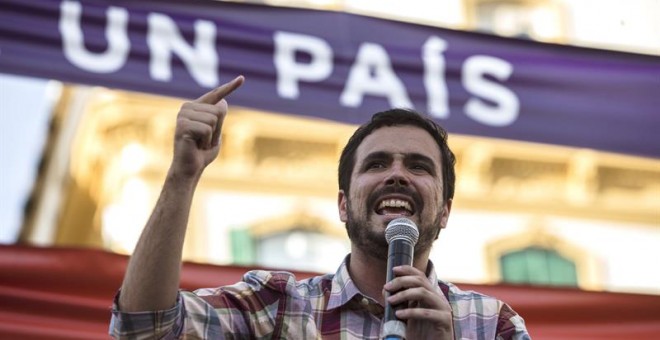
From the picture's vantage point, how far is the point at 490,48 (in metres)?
7.37

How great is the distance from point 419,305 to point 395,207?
575 mm

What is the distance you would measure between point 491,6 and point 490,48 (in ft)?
30.0

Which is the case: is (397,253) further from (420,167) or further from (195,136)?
(420,167)

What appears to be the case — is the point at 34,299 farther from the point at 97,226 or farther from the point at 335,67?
the point at 97,226

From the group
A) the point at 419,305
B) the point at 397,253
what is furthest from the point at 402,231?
the point at 419,305

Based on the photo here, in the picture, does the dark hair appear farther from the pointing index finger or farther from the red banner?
the red banner

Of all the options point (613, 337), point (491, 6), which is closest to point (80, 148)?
point (491, 6)

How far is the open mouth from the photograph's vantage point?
327 centimetres

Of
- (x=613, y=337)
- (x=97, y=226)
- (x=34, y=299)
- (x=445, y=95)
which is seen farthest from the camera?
(x=97, y=226)

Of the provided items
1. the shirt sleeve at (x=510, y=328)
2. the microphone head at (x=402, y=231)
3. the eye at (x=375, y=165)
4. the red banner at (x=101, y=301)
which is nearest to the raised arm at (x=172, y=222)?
the microphone head at (x=402, y=231)

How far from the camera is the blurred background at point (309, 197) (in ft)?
47.5

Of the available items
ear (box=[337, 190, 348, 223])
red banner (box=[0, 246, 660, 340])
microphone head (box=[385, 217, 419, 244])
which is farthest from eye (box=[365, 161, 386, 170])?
red banner (box=[0, 246, 660, 340])

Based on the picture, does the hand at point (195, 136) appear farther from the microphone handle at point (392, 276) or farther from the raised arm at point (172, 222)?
the microphone handle at point (392, 276)

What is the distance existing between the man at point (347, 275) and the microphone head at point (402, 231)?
0.14 m
